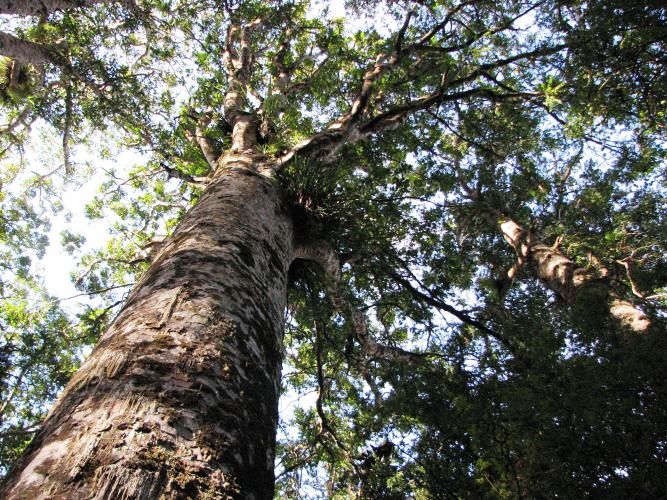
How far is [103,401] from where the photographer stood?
1.13 metres

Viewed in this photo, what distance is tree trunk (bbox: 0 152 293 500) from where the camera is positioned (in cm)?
92

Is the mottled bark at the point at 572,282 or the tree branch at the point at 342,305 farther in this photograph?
the mottled bark at the point at 572,282

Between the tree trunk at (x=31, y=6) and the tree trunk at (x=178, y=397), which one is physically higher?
the tree trunk at (x=31, y=6)

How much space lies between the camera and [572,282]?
602 cm

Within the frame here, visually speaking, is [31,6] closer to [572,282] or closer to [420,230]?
[420,230]

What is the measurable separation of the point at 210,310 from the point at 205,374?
33 cm

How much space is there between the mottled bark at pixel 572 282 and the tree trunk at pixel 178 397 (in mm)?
3594

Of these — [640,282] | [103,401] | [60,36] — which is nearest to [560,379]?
[103,401]

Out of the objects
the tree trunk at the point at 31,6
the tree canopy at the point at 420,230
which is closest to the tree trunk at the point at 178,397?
the tree canopy at the point at 420,230

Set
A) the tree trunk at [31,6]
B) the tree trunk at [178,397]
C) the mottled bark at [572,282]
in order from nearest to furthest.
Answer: the tree trunk at [178,397] < the tree trunk at [31,6] < the mottled bark at [572,282]

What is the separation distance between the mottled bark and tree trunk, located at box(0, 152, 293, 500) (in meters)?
3.59

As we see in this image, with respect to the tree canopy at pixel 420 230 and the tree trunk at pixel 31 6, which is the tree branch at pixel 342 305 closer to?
the tree canopy at pixel 420 230

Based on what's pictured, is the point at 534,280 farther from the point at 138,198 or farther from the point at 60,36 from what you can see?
the point at 60,36

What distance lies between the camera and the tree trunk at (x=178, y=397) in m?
0.92
